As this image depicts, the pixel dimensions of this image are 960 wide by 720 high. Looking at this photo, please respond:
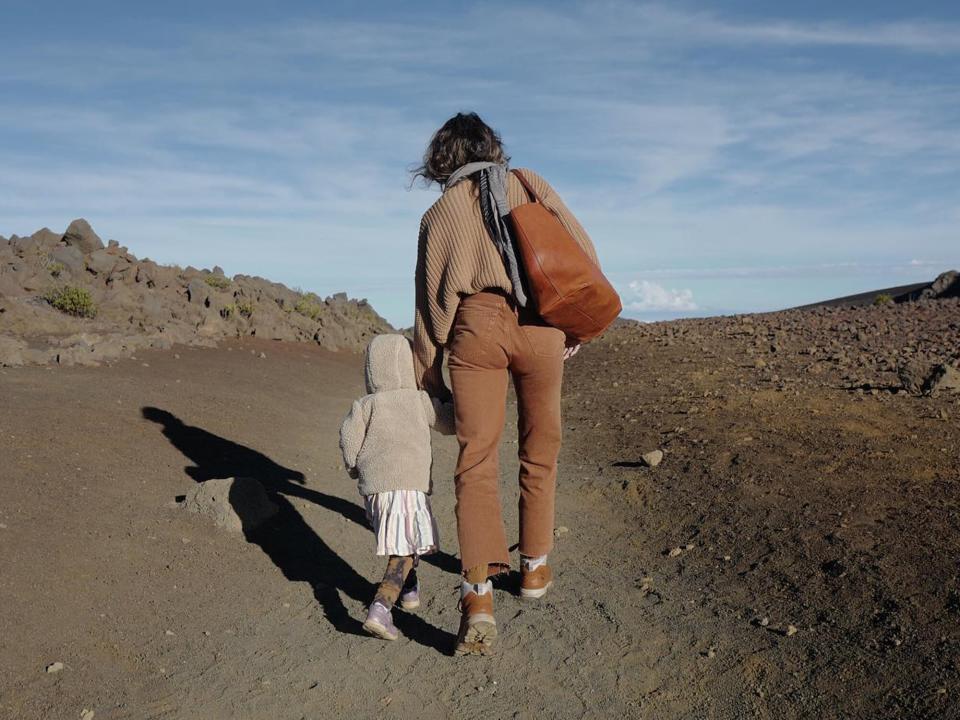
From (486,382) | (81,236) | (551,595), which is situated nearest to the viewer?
(486,382)

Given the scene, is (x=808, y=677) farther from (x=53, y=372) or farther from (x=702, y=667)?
(x=53, y=372)

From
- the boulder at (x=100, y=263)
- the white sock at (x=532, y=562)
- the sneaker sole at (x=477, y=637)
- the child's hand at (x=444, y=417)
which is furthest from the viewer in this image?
the boulder at (x=100, y=263)

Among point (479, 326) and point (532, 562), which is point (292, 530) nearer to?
point (532, 562)

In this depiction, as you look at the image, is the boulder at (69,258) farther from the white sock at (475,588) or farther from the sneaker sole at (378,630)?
the white sock at (475,588)

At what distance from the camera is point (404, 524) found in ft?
13.8

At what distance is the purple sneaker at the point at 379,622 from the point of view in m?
3.97

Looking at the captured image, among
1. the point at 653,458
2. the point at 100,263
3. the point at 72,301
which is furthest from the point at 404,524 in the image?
the point at 100,263

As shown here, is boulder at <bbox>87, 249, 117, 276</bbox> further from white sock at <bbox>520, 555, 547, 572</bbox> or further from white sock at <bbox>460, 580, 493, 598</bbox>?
white sock at <bbox>460, 580, 493, 598</bbox>

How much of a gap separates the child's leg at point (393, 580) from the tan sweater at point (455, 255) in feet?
3.01

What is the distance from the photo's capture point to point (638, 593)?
15.7 feet

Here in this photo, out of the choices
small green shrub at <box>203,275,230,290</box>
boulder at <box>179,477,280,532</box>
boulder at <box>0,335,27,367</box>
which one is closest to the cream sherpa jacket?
boulder at <box>179,477,280,532</box>

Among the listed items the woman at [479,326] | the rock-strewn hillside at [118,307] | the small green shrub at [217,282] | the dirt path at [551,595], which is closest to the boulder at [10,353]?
the rock-strewn hillside at [118,307]

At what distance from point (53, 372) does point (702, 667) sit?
7.95 metres

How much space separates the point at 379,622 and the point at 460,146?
2159 mm
